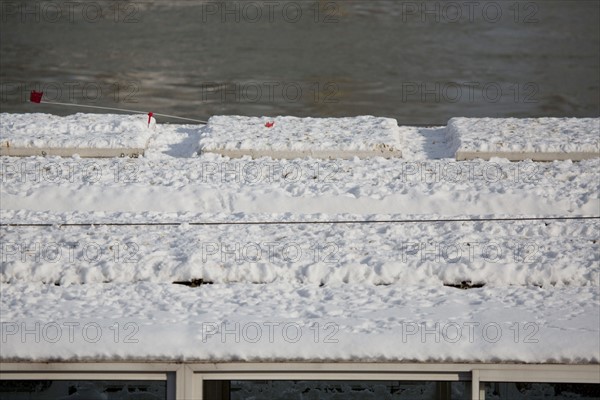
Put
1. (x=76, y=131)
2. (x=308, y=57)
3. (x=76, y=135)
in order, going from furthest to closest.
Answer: (x=308, y=57), (x=76, y=131), (x=76, y=135)

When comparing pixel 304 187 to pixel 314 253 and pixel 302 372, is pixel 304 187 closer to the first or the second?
pixel 314 253

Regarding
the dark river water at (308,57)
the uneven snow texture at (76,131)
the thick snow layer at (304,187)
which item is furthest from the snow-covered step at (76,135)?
the dark river water at (308,57)

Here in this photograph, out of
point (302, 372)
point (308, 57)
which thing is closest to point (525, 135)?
point (302, 372)

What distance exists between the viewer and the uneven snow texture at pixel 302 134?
10680mm

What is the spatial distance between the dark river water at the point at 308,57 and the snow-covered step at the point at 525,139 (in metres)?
7.98

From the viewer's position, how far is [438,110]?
67.4ft

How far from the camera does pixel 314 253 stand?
7.71m

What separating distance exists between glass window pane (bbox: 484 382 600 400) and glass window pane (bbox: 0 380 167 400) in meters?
2.99

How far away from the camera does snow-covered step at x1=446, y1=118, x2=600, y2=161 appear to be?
414 inches

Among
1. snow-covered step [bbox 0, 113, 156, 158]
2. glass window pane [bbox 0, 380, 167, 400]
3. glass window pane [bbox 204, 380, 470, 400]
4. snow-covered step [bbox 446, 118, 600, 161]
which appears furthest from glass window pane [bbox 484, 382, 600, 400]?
snow-covered step [bbox 0, 113, 156, 158]

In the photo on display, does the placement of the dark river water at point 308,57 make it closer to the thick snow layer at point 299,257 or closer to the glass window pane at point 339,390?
the thick snow layer at point 299,257

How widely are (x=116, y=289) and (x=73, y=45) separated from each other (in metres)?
19.2

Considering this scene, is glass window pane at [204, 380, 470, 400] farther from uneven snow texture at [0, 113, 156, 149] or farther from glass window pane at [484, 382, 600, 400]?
uneven snow texture at [0, 113, 156, 149]

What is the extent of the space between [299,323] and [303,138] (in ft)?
15.4
